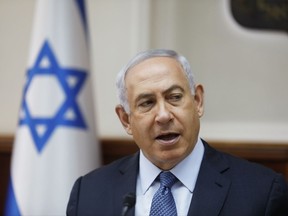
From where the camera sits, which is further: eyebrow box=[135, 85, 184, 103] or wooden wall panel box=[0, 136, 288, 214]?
wooden wall panel box=[0, 136, 288, 214]

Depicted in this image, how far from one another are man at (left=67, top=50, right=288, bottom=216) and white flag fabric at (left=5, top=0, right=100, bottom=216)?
0.90m

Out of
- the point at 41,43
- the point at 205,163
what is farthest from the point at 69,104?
the point at 205,163

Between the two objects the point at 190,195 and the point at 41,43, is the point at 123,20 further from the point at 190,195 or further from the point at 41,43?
the point at 190,195

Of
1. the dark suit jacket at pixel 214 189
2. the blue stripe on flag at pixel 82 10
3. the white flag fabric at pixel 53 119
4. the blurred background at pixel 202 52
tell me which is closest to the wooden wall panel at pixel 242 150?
the blurred background at pixel 202 52

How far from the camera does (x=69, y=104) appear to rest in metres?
2.70

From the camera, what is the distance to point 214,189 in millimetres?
1668

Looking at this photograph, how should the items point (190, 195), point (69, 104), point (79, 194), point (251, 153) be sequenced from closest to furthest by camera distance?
point (190, 195) → point (79, 194) → point (69, 104) → point (251, 153)

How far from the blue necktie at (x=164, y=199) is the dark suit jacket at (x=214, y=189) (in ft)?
0.20

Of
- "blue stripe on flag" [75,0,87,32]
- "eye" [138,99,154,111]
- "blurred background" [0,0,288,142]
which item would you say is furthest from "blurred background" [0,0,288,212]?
"eye" [138,99,154,111]

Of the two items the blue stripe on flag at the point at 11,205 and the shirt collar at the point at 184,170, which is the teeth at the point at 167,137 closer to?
the shirt collar at the point at 184,170

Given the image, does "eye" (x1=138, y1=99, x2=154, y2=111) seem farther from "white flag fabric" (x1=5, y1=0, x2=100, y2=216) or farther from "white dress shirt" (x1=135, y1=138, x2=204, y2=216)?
"white flag fabric" (x1=5, y1=0, x2=100, y2=216)

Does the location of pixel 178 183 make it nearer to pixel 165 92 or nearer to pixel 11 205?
pixel 165 92

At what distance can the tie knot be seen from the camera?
5.53 feet

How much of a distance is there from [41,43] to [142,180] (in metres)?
1.24
